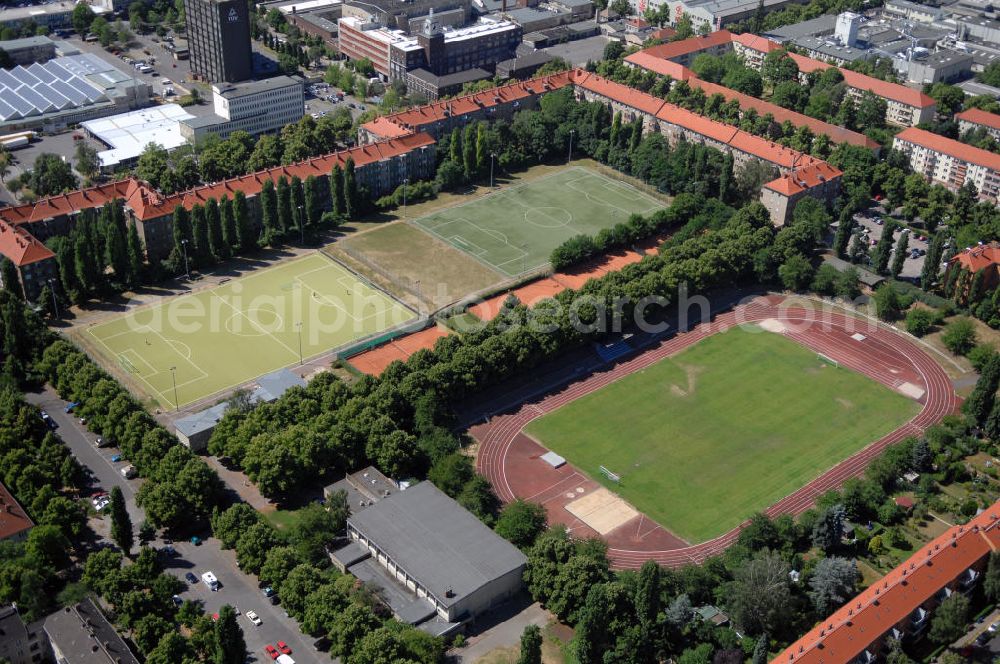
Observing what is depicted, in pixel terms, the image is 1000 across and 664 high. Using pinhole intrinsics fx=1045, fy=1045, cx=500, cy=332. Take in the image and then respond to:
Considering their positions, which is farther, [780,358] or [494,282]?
[494,282]

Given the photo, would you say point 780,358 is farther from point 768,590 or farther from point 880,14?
point 880,14

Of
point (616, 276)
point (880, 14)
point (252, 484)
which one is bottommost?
point (252, 484)

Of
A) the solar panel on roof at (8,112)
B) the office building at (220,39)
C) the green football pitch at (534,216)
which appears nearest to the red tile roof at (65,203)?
the solar panel on roof at (8,112)

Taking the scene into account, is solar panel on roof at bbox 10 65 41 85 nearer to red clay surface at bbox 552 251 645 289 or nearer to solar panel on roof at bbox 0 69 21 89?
Answer: solar panel on roof at bbox 0 69 21 89

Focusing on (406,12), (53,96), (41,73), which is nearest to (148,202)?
(53,96)

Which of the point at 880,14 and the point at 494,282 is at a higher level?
the point at 880,14

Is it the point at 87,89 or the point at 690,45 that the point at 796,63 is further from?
the point at 87,89

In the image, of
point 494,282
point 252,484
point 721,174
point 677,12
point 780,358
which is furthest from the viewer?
point 677,12

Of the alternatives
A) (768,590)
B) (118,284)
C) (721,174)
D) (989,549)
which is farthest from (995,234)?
(118,284)
